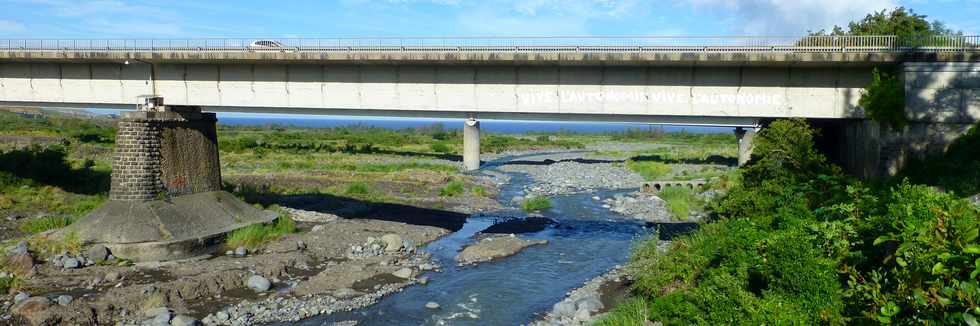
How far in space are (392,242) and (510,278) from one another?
19.3 feet

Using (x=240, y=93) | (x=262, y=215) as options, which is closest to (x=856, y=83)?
(x=240, y=93)

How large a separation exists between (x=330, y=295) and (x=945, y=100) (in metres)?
18.2

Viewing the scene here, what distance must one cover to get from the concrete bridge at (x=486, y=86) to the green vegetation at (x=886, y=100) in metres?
0.29

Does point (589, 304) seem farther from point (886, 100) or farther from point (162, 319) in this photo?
point (162, 319)

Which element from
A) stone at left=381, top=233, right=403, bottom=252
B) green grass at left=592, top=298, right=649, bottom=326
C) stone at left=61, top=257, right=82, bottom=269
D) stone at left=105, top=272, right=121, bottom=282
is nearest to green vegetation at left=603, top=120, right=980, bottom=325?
green grass at left=592, top=298, right=649, bottom=326

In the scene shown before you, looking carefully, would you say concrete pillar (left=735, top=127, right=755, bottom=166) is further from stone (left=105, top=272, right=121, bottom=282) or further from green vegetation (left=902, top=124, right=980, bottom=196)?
stone (left=105, top=272, right=121, bottom=282)

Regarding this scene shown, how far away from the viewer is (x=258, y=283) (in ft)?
66.8

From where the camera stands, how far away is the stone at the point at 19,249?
22141mm

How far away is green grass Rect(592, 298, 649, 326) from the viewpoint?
15266 millimetres

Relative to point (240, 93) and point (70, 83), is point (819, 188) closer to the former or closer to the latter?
point (240, 93)

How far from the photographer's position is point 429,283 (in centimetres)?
→ 2114

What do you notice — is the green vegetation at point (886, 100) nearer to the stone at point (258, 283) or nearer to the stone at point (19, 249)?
the stone at point (258, 283)

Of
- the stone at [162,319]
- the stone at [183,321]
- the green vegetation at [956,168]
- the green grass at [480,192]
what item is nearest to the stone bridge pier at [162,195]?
the stone at [162,319]

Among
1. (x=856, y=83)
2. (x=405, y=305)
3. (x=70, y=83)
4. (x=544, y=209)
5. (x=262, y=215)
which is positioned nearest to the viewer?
(x=405, y=305)
